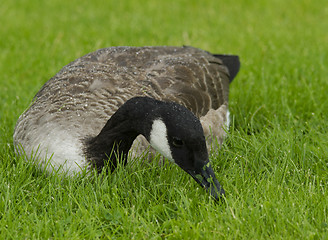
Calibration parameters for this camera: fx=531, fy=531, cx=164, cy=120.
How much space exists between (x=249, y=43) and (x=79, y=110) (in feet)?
16.1

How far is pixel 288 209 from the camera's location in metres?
3.80

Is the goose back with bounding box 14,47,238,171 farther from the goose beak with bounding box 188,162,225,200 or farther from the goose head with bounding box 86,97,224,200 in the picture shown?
the goose beak with bounding box 188,162,225,200

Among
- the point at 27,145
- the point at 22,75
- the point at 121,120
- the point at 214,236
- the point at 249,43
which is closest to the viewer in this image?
the point at 214,236

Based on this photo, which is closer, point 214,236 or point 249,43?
point 214,236

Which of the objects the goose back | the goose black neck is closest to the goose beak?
the goose black neck

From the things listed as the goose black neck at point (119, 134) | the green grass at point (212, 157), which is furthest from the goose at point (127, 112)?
the green grass at point (212, 157)

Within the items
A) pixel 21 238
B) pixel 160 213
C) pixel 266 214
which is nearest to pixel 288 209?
pixel 266 214

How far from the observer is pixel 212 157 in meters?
4.81

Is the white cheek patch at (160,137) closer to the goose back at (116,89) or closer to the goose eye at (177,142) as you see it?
the goose eye at (177,142)

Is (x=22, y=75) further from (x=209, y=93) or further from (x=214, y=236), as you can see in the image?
(x=214, y=236)

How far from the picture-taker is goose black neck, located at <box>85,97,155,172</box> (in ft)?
13.7

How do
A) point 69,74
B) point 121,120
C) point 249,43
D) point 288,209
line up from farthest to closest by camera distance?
point 249,43, point 69,74, point 121,120, point 288,209

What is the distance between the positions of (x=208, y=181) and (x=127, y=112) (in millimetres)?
855

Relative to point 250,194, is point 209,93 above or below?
above
